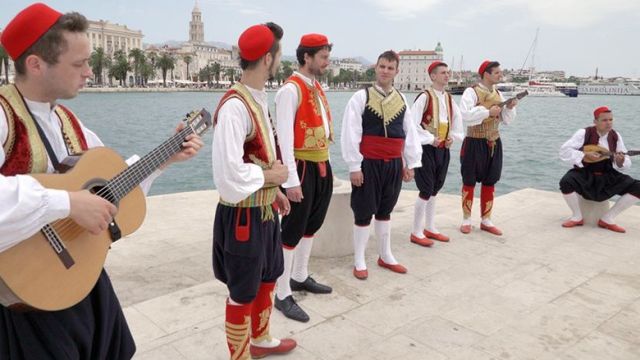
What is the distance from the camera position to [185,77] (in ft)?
444

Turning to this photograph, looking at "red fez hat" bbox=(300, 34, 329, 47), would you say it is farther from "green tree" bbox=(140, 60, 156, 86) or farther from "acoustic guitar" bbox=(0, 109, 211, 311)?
"green tree" bbox=(140, 60, 156, 86)

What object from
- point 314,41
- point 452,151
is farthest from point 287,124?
point 452,151

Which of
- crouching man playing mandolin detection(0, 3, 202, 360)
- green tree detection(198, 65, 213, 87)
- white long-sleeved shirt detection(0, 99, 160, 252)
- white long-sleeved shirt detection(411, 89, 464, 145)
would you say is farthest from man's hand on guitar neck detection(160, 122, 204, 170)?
green tree detection(198, 65, 213, 87)

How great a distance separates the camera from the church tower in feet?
549

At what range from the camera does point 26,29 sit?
62.7 inches

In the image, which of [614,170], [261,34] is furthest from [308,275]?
[614,170]

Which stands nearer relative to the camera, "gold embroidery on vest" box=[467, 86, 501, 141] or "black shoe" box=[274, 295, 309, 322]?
"black shoe" box=[274, 295, 309, 322]

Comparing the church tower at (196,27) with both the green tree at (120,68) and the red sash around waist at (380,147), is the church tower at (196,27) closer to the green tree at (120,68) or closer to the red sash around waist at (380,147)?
the green tree at (120,68)

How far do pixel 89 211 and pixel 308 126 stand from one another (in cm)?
225

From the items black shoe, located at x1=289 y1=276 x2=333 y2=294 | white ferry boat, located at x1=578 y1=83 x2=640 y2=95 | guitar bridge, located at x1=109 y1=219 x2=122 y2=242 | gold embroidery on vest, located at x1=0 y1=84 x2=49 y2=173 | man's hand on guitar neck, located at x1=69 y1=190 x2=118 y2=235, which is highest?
white ferry boat, located at x1=578 y1=83 x2=640 y2=95

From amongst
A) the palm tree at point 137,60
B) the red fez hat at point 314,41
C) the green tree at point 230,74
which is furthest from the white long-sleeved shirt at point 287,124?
the green tree at point 230,74

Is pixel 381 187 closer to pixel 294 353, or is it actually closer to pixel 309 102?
pixel 309 102

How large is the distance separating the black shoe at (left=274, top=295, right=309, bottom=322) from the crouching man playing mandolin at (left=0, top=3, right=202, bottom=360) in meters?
1.94

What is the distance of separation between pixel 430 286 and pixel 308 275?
108 centimetres
